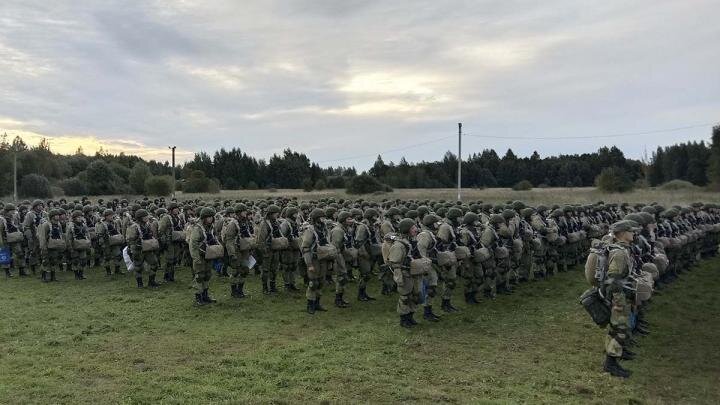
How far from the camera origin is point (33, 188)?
187 ft

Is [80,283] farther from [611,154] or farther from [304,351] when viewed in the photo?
[611,154]

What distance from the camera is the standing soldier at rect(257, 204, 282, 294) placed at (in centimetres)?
1630

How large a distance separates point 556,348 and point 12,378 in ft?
33.7

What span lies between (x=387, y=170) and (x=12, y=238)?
223 feet

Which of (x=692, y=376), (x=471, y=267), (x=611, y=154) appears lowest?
(x=692, y=376)

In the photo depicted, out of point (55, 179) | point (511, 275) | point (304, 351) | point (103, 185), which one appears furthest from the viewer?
point (55, 179)

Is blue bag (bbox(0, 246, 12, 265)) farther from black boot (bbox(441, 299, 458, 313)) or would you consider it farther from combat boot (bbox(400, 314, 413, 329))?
black boot (bbox(441, 299, 458, 313))

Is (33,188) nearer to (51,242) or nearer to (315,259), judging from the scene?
(51,242)

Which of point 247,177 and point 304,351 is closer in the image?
point 304,351

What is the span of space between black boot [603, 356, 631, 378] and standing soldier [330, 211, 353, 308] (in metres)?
7.02

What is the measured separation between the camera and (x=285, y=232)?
16.5 metres

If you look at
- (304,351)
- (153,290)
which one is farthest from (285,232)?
(304,351)

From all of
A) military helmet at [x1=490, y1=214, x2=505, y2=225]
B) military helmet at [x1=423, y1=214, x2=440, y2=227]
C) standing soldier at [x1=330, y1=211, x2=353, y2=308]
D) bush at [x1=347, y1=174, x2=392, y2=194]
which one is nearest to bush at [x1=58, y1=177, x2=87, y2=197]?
bush at [x1=347, y1=174, x2=392, y2=194]

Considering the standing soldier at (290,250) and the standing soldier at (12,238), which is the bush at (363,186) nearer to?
the standing soldier at (12,238)
